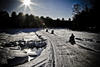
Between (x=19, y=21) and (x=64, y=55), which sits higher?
(x=19, y=21)

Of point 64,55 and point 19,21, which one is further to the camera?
point 19,21

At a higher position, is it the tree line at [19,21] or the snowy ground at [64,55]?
the tree line at [19,21]

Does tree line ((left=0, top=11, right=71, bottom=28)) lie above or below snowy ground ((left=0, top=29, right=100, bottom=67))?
above

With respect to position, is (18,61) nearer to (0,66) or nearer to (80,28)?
(0,66)

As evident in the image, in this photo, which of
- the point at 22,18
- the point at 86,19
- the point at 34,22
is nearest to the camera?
the point at 86,19

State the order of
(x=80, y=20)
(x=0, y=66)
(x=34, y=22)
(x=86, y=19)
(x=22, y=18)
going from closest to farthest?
(x=0, y=66)
(x=86, y=19)
(x=80, y=20)
(x=22, y=18)
(x=34, y=22)

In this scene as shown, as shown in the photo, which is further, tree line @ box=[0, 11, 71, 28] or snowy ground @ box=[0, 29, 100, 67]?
tree line @ box=[0, 11, 71, 28]

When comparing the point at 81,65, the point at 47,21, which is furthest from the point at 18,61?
the point at 47,21

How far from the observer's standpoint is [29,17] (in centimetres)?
6366

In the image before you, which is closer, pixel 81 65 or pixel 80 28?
pixel 81 65

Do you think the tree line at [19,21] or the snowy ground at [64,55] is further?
the tree line at [19,21]

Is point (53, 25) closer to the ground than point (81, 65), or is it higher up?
higher up

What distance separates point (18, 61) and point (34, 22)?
2438 inches

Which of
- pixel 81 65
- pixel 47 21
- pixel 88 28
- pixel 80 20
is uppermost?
pixel 47 21
